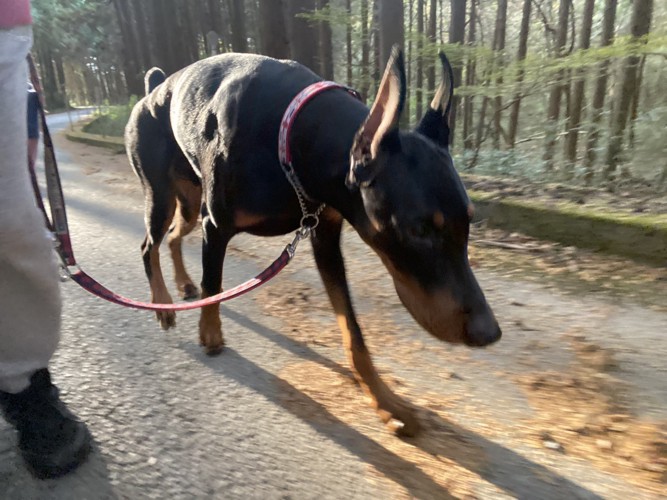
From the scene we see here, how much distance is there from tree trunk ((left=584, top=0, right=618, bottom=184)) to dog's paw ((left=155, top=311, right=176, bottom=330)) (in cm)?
863

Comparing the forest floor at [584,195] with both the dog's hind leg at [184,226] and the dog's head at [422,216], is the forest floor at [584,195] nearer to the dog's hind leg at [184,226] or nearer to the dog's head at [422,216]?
the dog's hind leg at [184,226]

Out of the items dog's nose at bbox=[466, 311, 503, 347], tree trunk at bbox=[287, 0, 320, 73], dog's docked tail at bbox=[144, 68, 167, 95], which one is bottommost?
dog's nose at bbox=[466, 311, 503, 347]

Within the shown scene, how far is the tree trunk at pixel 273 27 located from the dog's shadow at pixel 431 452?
7.78 m

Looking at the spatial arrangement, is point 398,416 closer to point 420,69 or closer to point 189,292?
point 189,292

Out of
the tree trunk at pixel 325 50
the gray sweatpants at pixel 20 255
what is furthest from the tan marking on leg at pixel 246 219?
the tree trunk at pixel 325 50

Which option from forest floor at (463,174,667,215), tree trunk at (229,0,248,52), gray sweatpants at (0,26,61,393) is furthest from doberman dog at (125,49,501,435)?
tree trunk at (229,0,248,52)

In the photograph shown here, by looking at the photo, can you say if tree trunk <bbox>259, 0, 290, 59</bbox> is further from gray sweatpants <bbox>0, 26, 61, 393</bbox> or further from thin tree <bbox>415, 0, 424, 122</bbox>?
gray sweatpants <bbox>0, 26, 61, 393</bbox>

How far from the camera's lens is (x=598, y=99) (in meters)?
13.8

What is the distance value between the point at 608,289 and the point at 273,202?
2.51 metres

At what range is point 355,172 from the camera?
1.99 m

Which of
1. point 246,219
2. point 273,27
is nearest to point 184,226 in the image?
point 246,219

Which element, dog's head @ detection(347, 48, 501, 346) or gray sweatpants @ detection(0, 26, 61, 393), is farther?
dog's head @ detection(347, 48, 501, 346)

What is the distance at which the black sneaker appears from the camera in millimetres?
1898

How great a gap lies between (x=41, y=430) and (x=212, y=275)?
1.15 m
